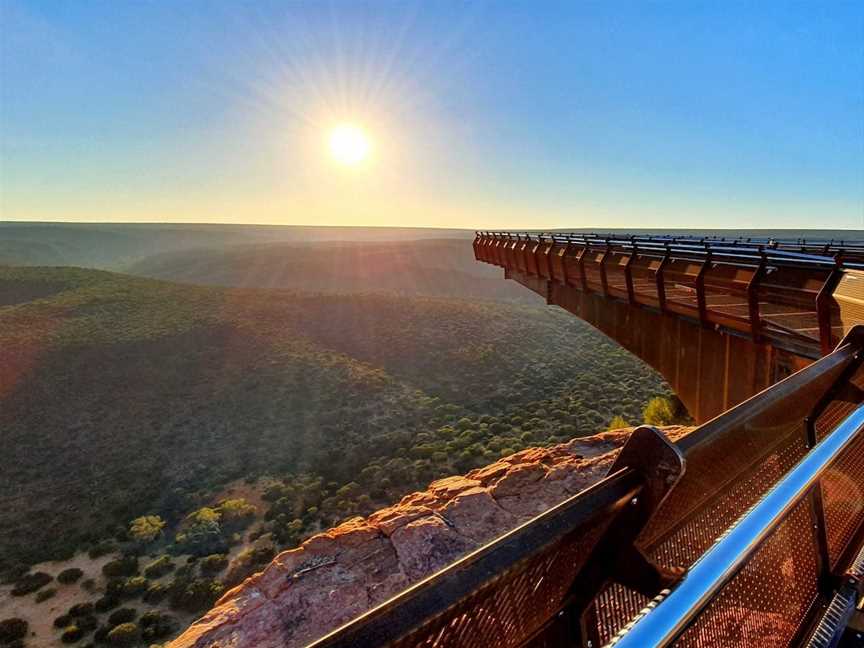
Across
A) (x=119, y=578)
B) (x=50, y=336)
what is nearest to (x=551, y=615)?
(x=119, y=578)

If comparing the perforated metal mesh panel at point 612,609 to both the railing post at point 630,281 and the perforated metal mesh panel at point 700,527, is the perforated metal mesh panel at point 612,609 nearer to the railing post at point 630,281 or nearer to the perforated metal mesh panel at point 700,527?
the perforated metal mesh panel at point 700,527

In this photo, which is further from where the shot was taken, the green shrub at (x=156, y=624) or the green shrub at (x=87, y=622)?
the green shrub at (x=87, y=622)

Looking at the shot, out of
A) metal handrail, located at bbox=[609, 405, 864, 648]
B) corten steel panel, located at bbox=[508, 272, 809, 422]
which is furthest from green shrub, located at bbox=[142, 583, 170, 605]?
metal handrail, located at bbox=[609, 405, 864, 648]

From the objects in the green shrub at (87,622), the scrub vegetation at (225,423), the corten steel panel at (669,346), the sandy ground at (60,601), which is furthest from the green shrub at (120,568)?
the corten steel panel at (669,346)

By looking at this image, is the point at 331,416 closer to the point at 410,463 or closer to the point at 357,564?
the point at 410,463

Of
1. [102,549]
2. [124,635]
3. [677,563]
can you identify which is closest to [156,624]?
[124,635]

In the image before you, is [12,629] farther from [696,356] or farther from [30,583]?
[696,356]
